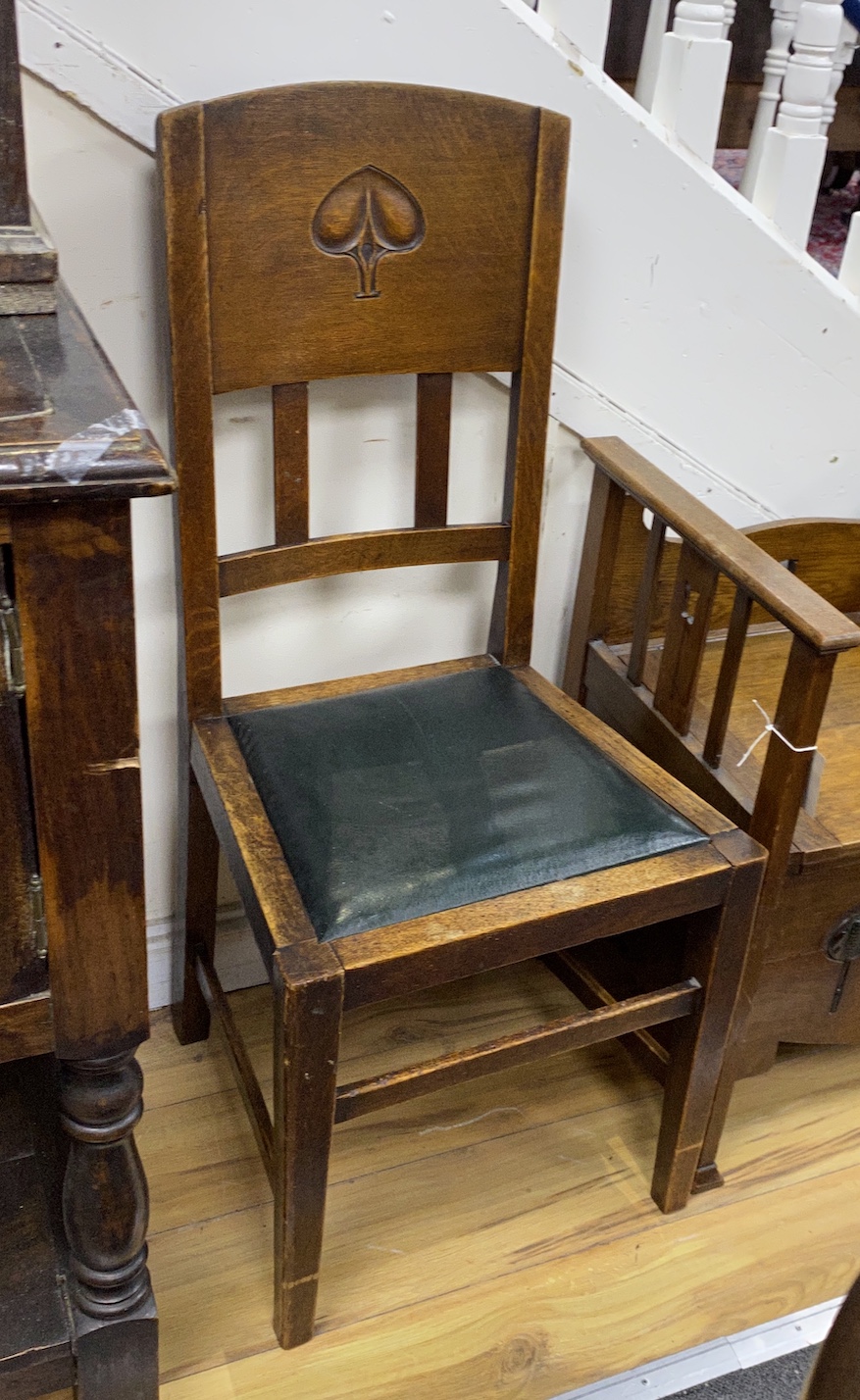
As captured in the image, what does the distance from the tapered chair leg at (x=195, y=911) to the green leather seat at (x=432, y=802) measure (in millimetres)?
146

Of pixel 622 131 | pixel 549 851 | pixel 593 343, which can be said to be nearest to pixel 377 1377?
pixel 549 851

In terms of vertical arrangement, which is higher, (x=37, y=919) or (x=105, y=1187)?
(x=37, y=919)

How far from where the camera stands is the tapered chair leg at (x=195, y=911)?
129 cm

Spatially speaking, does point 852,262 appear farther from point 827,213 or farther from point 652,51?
point 827,213

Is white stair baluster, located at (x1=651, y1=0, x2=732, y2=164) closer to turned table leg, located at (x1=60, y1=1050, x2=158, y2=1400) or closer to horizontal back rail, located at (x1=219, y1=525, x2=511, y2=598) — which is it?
horizontal back rail, located at (x1=219, y1=525, x2=511, y2=598)

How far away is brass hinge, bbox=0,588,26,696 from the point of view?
662 millimetres

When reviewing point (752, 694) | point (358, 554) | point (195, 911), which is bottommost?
point (195, 911)

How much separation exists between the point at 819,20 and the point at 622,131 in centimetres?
27

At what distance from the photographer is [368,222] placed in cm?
113

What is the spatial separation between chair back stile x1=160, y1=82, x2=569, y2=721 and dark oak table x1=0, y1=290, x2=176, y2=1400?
27 cm

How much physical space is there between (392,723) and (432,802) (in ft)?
0.44

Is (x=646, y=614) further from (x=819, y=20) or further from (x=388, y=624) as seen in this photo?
(x=819, y=20)

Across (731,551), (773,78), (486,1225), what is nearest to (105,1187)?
(486,1225)

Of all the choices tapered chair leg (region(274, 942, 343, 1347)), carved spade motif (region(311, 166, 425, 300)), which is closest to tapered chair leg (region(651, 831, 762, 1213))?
tapered chair leg (region(274, 942, 343, 1347))
